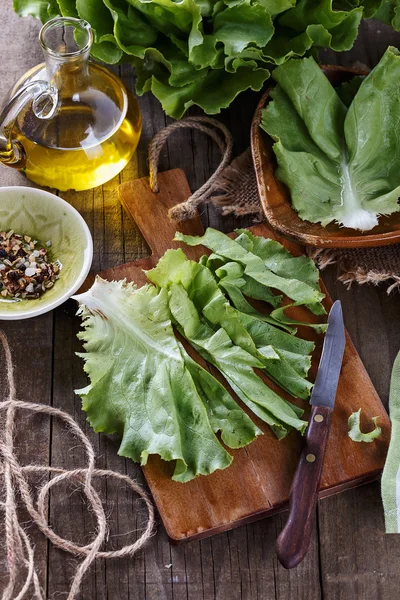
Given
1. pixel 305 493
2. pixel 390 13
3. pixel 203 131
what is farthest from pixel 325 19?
pixel 305 493

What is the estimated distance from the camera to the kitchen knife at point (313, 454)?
1405mm

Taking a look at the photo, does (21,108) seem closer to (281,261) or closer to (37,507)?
(281,261)

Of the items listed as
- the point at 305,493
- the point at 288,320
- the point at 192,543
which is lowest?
the point at 192,543

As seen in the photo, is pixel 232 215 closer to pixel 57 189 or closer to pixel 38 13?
pixel 57 189

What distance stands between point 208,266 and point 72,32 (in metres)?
0.57

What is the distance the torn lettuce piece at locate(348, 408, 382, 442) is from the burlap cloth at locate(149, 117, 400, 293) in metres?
0.33

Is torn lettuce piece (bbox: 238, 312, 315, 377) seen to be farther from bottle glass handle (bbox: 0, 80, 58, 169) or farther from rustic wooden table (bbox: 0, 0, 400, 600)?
bottle glass handle (bbox: 0, 80, 58, 169)

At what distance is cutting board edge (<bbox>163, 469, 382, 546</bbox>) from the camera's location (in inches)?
57.1

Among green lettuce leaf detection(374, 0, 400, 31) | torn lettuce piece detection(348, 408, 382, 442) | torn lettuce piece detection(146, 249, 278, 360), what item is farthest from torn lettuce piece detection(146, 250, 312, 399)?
green lettuce leaf detection(374, 0, 400, 31)

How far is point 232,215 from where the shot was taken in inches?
71.7

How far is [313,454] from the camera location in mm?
1480

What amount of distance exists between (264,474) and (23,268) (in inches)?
26.0

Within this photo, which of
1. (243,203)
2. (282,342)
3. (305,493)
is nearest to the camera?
(305,493)

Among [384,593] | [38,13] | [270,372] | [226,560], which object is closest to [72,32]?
[38,13]
